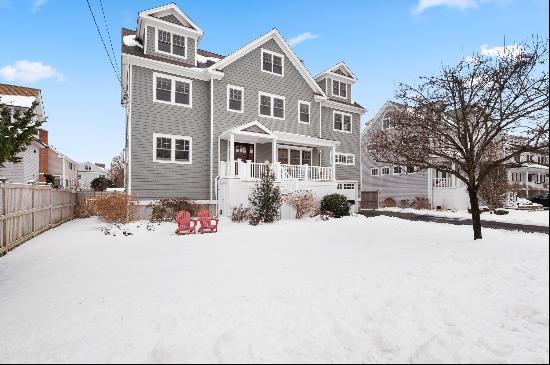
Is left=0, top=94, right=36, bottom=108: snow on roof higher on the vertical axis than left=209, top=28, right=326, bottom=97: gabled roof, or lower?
lower

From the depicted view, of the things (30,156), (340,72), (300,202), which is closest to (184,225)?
(300,202)

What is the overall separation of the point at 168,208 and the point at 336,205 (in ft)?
28.4

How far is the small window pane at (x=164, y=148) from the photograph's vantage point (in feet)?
58.1

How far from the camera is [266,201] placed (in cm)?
1484

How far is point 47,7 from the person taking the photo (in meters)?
13.8

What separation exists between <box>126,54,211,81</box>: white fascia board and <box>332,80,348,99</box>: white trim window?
36.6ft

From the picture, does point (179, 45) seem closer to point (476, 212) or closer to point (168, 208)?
point (168, 208)

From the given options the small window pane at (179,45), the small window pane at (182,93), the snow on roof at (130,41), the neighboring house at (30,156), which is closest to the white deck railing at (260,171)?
the small window pane at (182,93)

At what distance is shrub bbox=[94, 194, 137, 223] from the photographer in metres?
14.2

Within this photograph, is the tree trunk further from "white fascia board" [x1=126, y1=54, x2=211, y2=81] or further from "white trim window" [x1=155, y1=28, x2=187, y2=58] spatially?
"white trim window" [x1=155, y1=28, x2=187, y2=58]

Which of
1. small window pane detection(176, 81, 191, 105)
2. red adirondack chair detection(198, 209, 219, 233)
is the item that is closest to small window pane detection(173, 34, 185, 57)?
small window pane detection(176, 81, 191, 105)

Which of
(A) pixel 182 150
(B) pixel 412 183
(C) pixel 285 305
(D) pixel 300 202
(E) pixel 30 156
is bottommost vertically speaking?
(C) pixel 285 305

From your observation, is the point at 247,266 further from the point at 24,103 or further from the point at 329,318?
the point at 24,103

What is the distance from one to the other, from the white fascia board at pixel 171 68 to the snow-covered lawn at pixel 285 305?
1195cm
